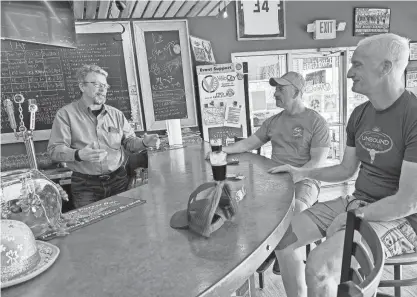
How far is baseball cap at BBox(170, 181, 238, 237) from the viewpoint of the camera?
1134 millimetres

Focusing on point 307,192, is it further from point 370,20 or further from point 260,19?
point 370,20

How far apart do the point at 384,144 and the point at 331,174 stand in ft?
Result: 1.46

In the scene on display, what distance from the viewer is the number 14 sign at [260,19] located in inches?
175

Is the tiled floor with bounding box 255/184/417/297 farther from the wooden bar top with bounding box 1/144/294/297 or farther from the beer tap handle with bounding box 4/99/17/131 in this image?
the beer tap handle with bounding box 4/99/17/131

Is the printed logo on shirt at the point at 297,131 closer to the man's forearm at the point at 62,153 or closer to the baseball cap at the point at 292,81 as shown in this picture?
the baseball cap at the point at 292,81

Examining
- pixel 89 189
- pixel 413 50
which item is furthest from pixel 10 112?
pixel 413 50

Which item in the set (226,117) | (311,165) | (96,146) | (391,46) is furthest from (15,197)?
(226,117)

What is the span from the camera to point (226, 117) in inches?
174

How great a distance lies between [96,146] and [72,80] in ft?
4.79

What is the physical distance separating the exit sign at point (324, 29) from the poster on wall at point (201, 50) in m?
1.61

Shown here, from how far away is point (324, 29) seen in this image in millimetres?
4691

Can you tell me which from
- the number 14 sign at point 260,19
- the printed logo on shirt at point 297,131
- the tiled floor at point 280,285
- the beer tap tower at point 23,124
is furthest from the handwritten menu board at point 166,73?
the tiled floor at point 280,285

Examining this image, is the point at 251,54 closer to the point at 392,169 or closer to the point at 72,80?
the point at 72,80

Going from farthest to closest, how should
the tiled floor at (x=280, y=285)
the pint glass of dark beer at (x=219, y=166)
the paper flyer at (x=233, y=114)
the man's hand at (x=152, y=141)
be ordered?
the paper flyer at (x=233, y=114)
the man's hand at (x=152, y=141)
the tiled floor at (x=280, y=285)
the pint glass of dark beer at (x=219, y=166)
